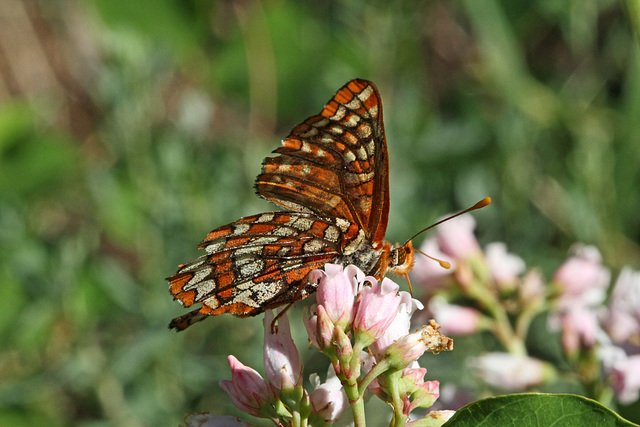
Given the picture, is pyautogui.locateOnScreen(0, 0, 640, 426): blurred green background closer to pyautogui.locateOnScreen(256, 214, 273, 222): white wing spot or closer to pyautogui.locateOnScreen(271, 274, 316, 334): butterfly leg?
pyautogui.locateOnScreen(256, 214, 273, 222): white wing spot

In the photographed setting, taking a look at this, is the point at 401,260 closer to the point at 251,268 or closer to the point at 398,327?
the point at 398,327

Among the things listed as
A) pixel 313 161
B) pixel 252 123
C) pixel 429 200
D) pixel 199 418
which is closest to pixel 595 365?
pixel 313 161

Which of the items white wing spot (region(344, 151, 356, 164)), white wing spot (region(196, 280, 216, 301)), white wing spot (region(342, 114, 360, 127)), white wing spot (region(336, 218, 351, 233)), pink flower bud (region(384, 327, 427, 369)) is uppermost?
white wing spot (region(342, 114, 360, 127))

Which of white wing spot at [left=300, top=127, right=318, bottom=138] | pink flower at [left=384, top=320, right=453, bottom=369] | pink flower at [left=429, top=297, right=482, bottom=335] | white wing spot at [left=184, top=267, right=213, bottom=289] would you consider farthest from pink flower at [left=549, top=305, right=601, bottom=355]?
white wing spot at [left=184, top=267, right=213, bottom=289]

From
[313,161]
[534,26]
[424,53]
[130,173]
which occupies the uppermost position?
[424,53]

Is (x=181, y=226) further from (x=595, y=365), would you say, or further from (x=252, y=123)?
(x=595, y=365)

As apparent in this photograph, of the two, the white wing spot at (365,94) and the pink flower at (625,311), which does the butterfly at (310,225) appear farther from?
the pink flower at (625,311)

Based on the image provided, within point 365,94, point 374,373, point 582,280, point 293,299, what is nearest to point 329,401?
point 374,373
